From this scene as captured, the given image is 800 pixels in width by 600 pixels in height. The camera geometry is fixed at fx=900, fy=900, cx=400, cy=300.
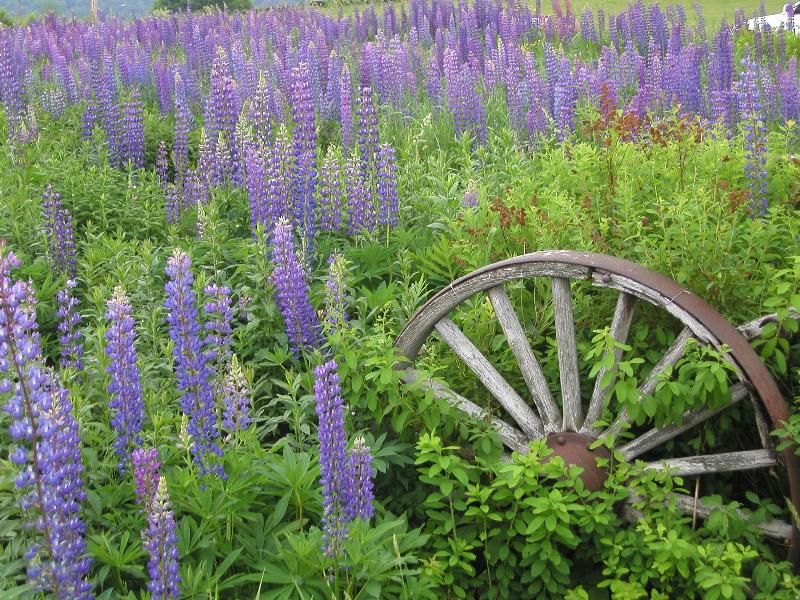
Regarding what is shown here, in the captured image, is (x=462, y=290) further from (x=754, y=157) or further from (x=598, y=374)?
(x=754, y=157)

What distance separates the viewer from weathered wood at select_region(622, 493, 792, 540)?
3594mm

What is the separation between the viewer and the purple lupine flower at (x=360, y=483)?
326 cm

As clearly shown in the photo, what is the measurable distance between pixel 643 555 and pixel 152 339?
2.82 metres

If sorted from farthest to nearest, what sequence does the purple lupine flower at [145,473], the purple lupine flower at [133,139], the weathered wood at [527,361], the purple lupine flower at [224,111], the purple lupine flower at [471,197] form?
1. the purple lupine flower at [133,139]
2. the purple lupine flower at [224,111]
3. the purple lupine flower at [471,197]
4. the weathered wood at [527,361]
5. the purple lupine flower at [145,473]

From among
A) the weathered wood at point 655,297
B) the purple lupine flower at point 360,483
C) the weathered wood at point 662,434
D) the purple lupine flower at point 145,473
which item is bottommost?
the weathered wood at point 662,434

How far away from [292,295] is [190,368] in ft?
3.47

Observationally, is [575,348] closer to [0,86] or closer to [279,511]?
[279,511]

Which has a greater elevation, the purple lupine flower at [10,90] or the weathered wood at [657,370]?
the purple lupine flower at [10,90]

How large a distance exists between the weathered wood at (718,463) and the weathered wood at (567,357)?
39 centimetres

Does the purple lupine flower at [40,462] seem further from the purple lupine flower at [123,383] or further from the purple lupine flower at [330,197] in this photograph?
the purple lupine flower at [330,197]

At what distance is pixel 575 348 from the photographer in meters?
4.00

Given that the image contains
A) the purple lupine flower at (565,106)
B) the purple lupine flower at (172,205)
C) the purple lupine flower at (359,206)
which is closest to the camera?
the purple lupine flower at (359,206)

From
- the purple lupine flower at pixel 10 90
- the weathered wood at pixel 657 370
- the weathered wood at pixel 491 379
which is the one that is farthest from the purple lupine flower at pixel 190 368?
the purple lupine flower at pixel 10 90

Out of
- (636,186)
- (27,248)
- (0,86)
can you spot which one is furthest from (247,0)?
(636,186)
